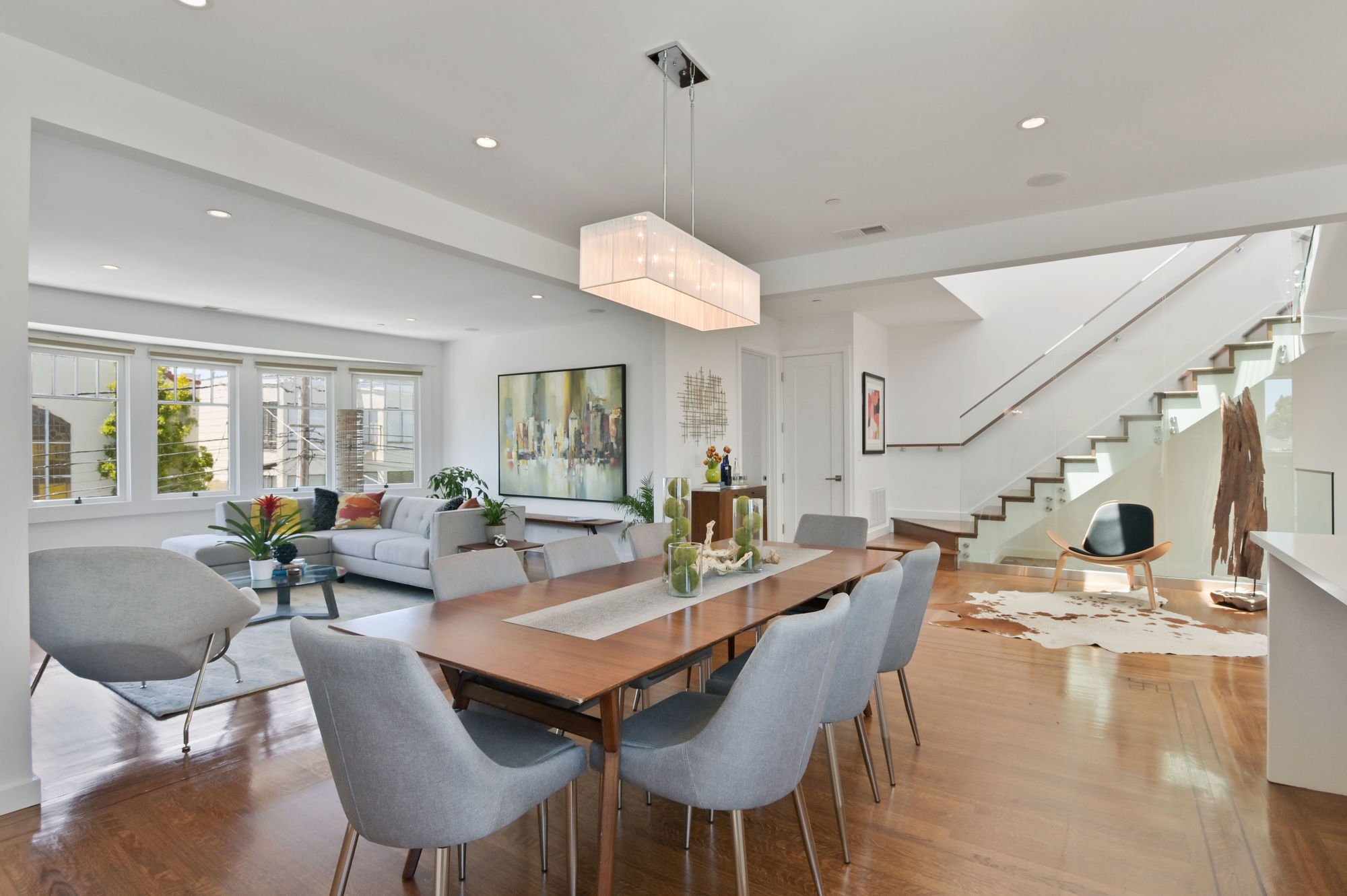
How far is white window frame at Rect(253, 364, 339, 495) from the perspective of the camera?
7164 mm

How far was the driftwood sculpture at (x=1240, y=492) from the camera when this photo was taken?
199 inches

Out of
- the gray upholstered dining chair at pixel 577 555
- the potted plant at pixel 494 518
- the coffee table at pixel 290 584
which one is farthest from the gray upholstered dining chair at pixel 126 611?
the potted plant at pixel 494 518

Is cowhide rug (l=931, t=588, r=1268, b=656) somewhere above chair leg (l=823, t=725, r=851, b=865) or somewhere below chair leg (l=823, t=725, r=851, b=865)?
below

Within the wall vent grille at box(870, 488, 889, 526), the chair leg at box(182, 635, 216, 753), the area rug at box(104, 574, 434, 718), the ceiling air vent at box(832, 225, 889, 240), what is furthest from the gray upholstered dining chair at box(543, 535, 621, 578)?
the wall vent grille at box(870, 488, 889, 526)

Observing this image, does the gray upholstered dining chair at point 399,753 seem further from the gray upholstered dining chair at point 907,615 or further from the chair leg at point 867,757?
the gray upholstered dining chair at point 907,615

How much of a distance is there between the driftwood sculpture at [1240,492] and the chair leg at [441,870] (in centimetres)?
596

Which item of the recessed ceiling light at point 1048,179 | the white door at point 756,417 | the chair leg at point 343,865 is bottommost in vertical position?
the chair leg at point 343,865

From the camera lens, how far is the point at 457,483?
782cm

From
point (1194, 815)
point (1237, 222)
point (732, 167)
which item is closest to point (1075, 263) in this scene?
point (1237, 222)

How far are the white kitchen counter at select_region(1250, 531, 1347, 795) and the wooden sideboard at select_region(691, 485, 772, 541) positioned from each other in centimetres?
332

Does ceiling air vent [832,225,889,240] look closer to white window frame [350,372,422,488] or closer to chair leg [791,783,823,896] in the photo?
chair leg [791,783,823,896]

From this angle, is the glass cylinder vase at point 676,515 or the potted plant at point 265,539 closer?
the glass cylinder vase at point 676,515

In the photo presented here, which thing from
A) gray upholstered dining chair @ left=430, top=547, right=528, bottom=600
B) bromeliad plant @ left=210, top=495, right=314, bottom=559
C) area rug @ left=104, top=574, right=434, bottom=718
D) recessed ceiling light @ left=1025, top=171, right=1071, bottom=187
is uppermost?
recessed ceiling light @ left=1025, top=171, right=1071, bottom=187

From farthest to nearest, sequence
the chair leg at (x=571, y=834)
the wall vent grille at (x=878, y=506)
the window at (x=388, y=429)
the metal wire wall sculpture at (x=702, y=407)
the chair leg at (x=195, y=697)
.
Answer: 1. the window at (x=388, y=429)
2. the wall vent grille at (x=878, y=506)
3. the metal wire wall sculpture at (x=702, y=407)
4. the chair leg at (x=195, y=697)
5. the chair leg at (x=571, y=834)
